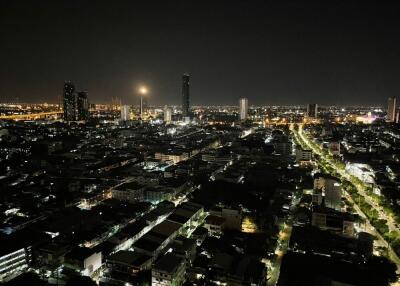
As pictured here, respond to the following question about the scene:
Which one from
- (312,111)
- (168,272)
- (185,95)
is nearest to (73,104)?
(185,95)

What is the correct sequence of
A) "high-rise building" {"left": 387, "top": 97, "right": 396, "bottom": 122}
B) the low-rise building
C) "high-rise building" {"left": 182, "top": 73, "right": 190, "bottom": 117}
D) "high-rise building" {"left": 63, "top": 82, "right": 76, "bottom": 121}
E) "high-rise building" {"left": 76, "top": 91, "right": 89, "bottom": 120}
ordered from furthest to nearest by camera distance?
"high-rise building" {"left": 182, "top": 73, "right": 190, "bottom": 117} → "high-rise building" {"left": 76, "top": 91, "right": 89, "bottom": 120} → "high-rise building" {"left": 387, "top": 97, "right": 396, "bottom": 122} → "high-rise building" {"left": 63, "top": 82, "right": 76, "bottom": 121} → the low-rise building

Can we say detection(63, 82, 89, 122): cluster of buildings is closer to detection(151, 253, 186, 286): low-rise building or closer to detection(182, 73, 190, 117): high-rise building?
detection(182, 73, 190, 117): high-rise building

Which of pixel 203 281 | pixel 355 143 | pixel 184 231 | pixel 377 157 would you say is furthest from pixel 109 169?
pixel 355 143

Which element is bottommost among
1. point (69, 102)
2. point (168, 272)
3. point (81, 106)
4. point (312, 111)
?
point (168, 272)

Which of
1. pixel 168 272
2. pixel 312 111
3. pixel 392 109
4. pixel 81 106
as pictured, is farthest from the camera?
pixel 312 111

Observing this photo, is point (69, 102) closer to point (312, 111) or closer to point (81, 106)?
point (81, 106)

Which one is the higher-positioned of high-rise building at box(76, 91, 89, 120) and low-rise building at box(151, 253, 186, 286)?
high-rise building at box(76, 91, 89, 120)

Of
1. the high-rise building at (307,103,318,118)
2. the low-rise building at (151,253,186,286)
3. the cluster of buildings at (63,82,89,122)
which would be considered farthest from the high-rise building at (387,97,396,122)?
the low-rise building at (151,253,186,286)

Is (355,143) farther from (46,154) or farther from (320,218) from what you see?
(46,154)

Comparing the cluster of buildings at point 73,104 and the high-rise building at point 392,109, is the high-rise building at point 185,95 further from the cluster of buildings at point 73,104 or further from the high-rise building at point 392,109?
the high-rise building at point 392,109
